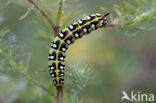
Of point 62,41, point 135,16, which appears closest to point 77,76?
point 62,41

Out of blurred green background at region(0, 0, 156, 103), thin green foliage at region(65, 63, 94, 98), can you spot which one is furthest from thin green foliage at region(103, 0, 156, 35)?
blurred green background at region(0, 0, 156, 103)

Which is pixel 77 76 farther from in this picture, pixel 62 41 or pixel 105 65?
pixel 105 65

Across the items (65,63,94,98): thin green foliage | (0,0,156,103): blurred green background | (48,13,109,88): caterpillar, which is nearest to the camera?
(65,63,94,98): thin green foliage

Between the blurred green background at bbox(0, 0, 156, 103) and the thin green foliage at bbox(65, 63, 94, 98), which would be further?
the blurred green background at bbox(0, 0, 156, 103)

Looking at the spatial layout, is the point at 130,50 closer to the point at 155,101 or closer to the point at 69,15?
the point at 155,101

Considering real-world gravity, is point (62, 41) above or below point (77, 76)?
above

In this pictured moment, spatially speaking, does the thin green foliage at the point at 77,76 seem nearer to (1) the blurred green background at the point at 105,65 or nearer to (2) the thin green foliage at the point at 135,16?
(2) the thin green foliage at the point at 135,16

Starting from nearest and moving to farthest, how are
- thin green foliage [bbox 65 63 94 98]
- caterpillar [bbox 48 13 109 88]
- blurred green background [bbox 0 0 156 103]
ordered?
1. thin green foliage [bbox 65 63 94 98]
2. caterpillar [bbox 48 13 109 88]
3. blurred green background [bbox 0 0 156 103]

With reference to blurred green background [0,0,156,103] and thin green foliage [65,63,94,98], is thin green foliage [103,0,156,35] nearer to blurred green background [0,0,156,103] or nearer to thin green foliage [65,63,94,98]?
thin green foliage [65,63,94,98]
